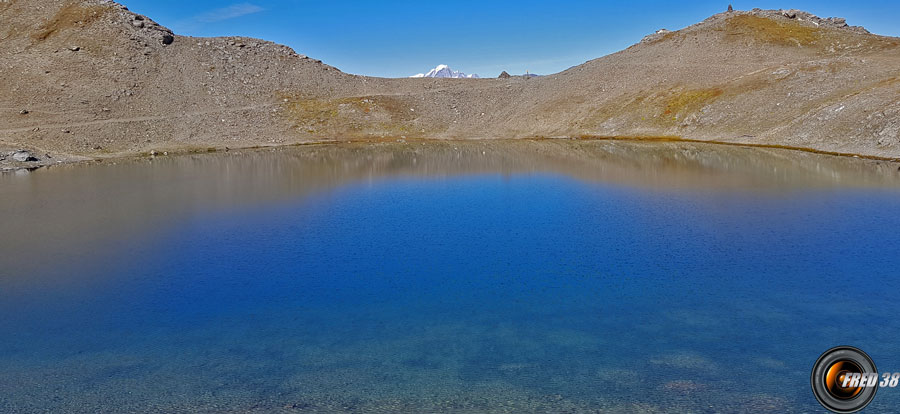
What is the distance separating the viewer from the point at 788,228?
26.2m

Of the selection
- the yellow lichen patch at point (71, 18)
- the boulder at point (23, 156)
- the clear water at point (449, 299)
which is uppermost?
the yellow lichen patch at point (71, 18)

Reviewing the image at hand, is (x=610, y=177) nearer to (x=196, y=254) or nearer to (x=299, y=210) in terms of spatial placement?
(x=299, y=210)

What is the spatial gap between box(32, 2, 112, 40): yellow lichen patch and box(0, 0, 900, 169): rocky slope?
309mm

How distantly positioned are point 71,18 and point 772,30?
433 feet

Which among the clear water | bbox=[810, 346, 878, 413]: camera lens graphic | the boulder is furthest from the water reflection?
bbox=[810, 346, 878, 413]: camera lens graphic

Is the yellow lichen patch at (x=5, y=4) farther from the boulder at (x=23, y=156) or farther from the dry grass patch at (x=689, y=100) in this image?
the dry grass patch at (x=689, y=100)

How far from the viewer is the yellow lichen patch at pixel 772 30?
10812cm

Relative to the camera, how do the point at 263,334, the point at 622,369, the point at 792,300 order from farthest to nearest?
the point at 792,300, the point at 263,334, the point at 622,369

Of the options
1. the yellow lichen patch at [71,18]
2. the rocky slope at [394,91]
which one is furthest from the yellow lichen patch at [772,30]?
the yellow lichen patch at [71,18]

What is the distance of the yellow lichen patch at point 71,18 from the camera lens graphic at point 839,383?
405ft

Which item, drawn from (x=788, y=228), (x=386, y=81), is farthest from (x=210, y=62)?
(x=788, y=228)

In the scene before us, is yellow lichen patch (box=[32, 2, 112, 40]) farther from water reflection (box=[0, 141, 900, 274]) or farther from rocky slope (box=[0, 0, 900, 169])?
water reflection (box=[0, 141, 900, 274])

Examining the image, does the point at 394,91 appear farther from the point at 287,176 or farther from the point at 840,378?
the point at 840,378

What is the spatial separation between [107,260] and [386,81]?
107789 millimetres
